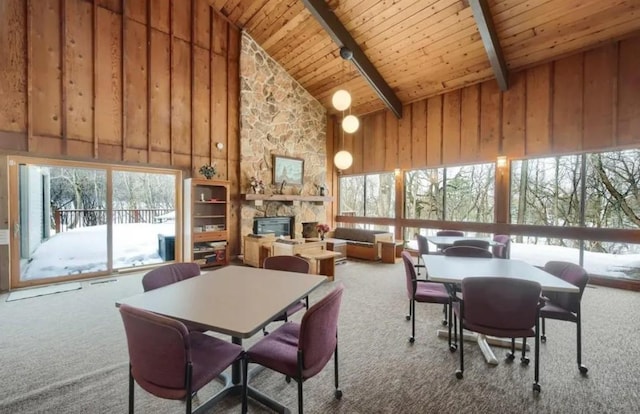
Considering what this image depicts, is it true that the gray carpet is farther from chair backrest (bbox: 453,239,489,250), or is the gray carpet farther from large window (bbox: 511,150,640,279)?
large window (bbox: 511,150,640,279)

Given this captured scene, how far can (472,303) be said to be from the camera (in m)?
2.18

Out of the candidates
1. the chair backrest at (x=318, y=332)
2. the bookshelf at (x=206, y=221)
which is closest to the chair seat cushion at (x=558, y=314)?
the chair backrest at (x=318, y=332)

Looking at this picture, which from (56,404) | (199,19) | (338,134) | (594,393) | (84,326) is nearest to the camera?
(56,404)

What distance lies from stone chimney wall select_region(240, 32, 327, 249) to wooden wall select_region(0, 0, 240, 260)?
0.27 m

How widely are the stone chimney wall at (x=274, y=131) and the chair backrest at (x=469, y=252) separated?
4.71 m

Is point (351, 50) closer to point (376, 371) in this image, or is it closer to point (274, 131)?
point (274, 131)

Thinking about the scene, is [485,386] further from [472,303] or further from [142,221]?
[142,221]

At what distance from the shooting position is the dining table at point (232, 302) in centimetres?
155

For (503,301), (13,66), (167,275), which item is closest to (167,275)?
(167,275)

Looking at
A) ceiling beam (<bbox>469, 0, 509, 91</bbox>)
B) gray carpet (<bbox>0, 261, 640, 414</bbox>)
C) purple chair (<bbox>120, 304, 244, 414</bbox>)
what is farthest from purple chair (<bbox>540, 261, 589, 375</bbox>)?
ceiling beam (<bbox>469, 0, 509, 91</bbox>)

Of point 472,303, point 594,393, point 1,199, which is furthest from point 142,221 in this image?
point 594,393

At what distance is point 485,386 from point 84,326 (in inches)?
158

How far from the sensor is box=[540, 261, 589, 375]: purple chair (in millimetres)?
2328

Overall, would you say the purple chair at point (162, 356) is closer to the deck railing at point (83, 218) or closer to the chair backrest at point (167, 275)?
the chair backrest at point (167, 275)
